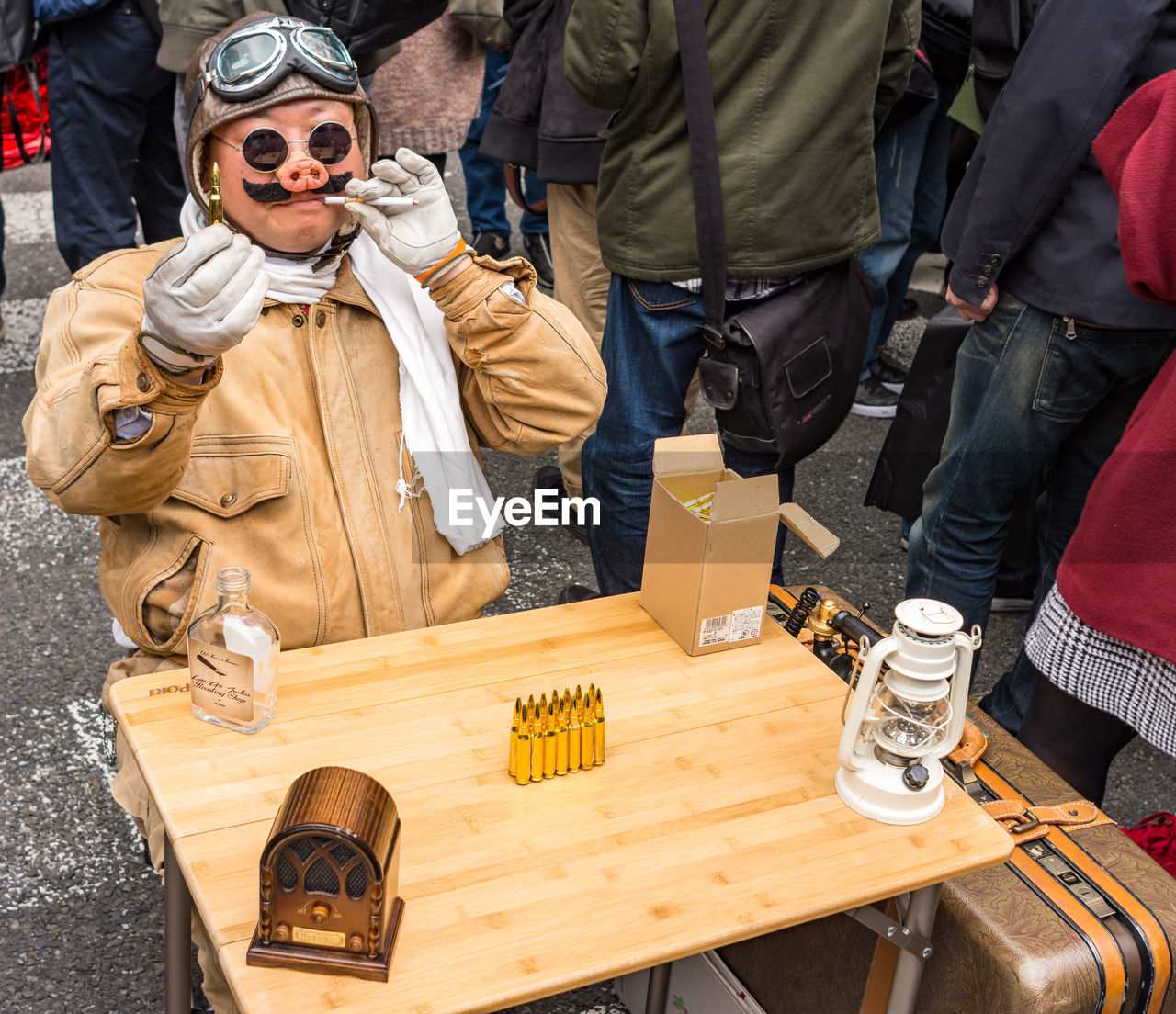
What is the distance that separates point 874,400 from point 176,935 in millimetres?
3461

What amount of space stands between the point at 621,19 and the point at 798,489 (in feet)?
6.51

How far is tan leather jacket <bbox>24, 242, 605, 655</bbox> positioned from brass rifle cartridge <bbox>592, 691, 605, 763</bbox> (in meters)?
0.53

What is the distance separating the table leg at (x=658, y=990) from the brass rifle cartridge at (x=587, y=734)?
2.19ft

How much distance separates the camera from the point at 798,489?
13.3 ft

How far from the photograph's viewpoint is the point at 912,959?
1.58m

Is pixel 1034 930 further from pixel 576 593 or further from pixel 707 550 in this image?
pixel 576 593

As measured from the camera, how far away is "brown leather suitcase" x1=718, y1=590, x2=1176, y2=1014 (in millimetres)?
1604

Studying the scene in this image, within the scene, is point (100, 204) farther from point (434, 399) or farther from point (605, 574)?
point (434, 399)

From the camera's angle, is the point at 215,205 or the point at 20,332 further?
the point at 20,332

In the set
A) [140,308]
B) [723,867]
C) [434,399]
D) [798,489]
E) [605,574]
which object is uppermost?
[140,308]

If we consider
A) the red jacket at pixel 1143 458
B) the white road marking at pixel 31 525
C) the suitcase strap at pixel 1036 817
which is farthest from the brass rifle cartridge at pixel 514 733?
the white road marking at pixel 31 525

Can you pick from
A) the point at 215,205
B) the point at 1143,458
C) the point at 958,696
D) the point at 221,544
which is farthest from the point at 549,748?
the point at 1143,458

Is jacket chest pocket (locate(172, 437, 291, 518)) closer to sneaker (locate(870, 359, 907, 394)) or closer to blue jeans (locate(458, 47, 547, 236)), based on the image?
sneaker (locate(870, 359, 907, 394))

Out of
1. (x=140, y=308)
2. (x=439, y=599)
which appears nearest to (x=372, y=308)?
(x=140, y=308)
